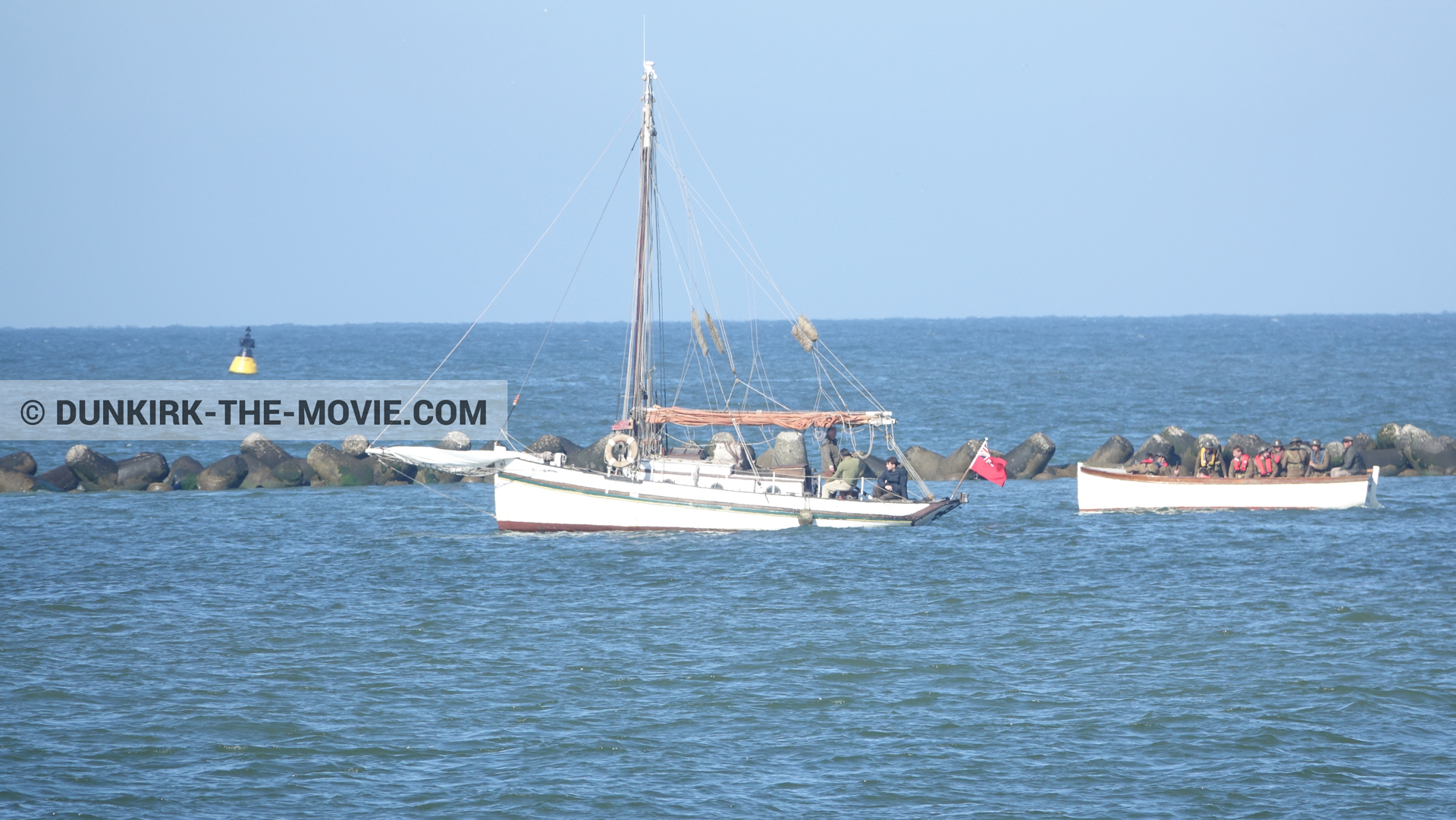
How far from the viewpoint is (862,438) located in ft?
217

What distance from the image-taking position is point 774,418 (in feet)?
107

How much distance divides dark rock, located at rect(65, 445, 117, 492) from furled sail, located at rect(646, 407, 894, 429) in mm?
19284

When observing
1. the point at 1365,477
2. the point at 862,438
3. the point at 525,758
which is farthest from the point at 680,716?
the point at 862,438

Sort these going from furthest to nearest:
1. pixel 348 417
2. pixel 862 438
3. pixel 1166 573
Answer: pixel 348 417 → pixel 862 438 → pixel 1166 573

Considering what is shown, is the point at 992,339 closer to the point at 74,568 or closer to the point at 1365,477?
the point at 1365,477

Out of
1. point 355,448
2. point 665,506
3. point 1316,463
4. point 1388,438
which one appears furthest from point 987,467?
point 355,448

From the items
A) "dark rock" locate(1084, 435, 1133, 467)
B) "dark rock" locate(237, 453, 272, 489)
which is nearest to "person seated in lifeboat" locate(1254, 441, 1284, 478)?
"dark rock" locate(1084, 435, 1133, 467)

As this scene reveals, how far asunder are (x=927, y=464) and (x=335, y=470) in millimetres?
18598

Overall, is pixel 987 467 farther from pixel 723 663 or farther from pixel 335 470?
pixel 335 470

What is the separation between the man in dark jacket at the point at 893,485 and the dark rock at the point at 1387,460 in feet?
63.9

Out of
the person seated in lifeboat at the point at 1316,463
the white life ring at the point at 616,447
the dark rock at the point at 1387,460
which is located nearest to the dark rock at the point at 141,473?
the white life ring at the point at 616,447

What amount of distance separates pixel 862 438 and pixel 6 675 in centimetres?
4833

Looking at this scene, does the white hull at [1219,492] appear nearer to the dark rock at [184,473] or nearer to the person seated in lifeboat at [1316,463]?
the person seated in lifeboat at [1316,463]

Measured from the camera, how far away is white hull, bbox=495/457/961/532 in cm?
3231
